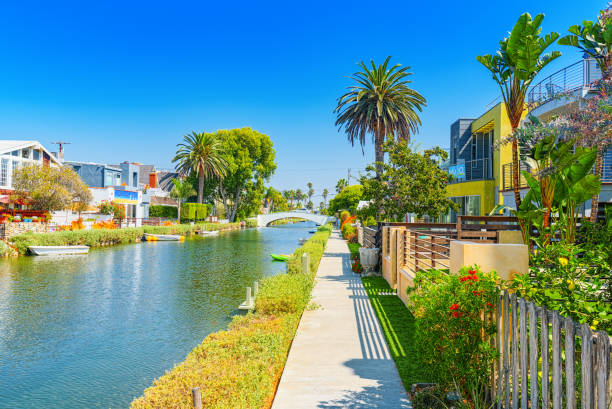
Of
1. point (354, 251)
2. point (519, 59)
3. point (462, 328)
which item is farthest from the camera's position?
point (354, 251)

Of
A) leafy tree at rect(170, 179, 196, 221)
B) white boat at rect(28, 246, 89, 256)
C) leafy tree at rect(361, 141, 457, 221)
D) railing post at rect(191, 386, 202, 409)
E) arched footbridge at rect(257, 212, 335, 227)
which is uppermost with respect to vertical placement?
leafy tree at rect(170, 179, 196, 221)

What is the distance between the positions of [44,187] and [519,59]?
36.6 m

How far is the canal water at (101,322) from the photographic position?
8844 mm

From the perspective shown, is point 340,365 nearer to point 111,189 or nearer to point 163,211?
point 111,189

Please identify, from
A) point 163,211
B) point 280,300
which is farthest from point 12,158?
point 280,300

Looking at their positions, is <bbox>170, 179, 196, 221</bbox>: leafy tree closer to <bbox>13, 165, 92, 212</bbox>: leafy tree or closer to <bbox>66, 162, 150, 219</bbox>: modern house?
<bbox>66, 162, 150, 219</bbox>: modern house

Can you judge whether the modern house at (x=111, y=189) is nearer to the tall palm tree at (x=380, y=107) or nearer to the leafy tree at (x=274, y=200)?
the tall palm tree at (x=380, y=107)

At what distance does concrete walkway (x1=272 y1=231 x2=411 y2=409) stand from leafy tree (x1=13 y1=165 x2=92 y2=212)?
3284cm

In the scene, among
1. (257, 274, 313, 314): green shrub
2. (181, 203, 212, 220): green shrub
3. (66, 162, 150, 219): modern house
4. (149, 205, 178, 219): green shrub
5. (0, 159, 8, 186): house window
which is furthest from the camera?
(149, 205, 178, 219): green shrub

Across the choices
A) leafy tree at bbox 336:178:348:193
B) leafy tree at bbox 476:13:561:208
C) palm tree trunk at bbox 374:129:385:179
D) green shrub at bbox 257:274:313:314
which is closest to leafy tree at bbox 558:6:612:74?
leafy tree at bbox 476:13:561:208

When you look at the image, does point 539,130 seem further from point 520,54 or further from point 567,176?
point 520,54

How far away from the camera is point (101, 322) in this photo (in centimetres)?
1344

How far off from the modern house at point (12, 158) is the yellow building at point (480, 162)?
124 feet

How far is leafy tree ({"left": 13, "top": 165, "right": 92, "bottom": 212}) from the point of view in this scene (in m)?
35.2
